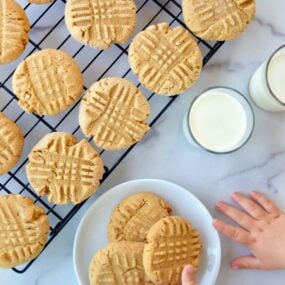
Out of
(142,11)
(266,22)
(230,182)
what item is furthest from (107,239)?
(266,22)

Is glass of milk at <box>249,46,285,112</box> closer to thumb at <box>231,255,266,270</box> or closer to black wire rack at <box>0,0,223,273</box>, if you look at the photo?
black wire rack at <box>0,0,223,273</box>

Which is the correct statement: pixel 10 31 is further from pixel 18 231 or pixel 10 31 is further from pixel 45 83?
pixel 18 231

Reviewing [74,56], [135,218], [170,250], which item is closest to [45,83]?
[74,56]

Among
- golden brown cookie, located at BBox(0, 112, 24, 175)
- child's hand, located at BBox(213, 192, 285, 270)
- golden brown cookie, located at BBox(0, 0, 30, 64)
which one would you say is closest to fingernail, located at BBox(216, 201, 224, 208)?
child's hand, located at BBox(213, 192, 285, 270)

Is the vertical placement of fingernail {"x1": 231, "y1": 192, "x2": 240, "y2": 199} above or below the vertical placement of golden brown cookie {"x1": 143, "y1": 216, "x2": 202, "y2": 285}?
below

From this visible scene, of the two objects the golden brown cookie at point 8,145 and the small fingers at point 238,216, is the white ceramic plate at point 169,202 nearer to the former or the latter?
the small fingers at point 238,216

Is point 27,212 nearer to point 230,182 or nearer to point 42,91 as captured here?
point 42,91

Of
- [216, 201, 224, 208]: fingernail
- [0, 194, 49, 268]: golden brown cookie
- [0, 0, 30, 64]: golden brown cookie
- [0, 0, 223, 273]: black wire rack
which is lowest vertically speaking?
[216, 201, 224, 208]: fingernail
